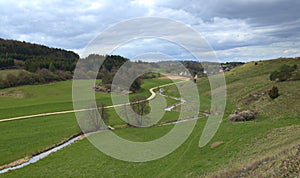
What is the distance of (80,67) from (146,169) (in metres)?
73.4

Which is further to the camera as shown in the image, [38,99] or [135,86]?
[135,86]

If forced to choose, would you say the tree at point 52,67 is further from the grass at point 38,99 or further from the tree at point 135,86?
the tree at point 135,86

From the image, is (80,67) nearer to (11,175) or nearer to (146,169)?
(11,175)

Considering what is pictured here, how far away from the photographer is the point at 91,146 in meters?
35.8

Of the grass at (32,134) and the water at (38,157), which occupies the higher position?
the grass at (32,134)

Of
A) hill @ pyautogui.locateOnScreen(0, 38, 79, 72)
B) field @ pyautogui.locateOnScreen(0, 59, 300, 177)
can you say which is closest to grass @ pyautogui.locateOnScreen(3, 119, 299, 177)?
field @ pyautogui.locateOnScreen(0, 59, 300, 177)

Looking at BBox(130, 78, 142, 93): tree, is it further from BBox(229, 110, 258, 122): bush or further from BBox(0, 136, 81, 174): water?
BBox(229, 110, 258, 122): bush

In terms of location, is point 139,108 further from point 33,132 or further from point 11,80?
point 11,80

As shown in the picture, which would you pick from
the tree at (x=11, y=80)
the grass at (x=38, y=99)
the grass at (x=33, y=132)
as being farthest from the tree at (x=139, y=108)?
the tree at (x=11, y=80)

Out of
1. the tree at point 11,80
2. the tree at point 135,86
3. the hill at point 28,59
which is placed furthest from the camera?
the hill at point 28,59

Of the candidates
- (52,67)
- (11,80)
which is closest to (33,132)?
(11,80)

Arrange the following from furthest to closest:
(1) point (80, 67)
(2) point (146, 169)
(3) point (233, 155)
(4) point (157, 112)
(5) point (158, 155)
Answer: (1) point (80, 67) → (4) point (157, 112) → (5) point (158, 155) → (2) point (146, 169) → (3) point (233, 155)

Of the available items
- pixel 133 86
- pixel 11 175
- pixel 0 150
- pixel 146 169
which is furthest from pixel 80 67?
pixel 146 169

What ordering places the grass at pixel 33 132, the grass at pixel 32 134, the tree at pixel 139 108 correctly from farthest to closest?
the tree at pixel 139 108, the grass at pixel 33 132, the grass at pixel 32 134
